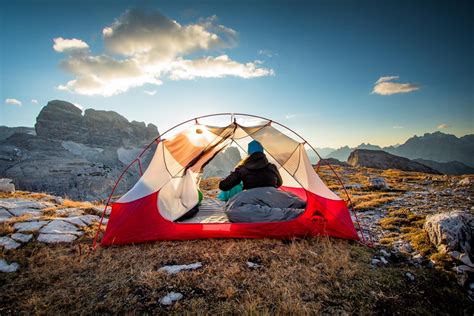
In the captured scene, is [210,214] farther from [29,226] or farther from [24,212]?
[24,212]

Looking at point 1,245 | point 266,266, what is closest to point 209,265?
point 266,266

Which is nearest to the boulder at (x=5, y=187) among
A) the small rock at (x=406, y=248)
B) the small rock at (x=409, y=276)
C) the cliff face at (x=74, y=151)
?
the small rock at (x=409, y=276)

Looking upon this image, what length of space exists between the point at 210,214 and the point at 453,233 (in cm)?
601

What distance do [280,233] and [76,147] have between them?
159914mm

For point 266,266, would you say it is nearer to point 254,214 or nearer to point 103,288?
point 254,214

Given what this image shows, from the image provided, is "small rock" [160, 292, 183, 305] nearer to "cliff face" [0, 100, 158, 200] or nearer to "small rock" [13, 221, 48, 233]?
"small rock" [13, 221, 48, 233]

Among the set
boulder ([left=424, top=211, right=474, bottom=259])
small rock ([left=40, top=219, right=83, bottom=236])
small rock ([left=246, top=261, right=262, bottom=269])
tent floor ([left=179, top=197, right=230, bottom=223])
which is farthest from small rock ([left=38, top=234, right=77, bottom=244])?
boulder ([left=424, top=211, right=474, bottom=259])

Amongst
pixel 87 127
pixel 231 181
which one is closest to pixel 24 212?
pixel 231 181

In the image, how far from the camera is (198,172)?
9.24 m

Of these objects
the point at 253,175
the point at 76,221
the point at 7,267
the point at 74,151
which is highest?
the point at 74,151

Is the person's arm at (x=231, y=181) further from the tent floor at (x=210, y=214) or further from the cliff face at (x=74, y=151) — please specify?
the cliff face at (x=74, y=151)

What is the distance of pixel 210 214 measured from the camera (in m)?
7.22

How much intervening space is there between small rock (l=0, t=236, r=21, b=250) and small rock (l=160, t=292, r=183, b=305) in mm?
4186

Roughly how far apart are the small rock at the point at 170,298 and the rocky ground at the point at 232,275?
0.6 inches
